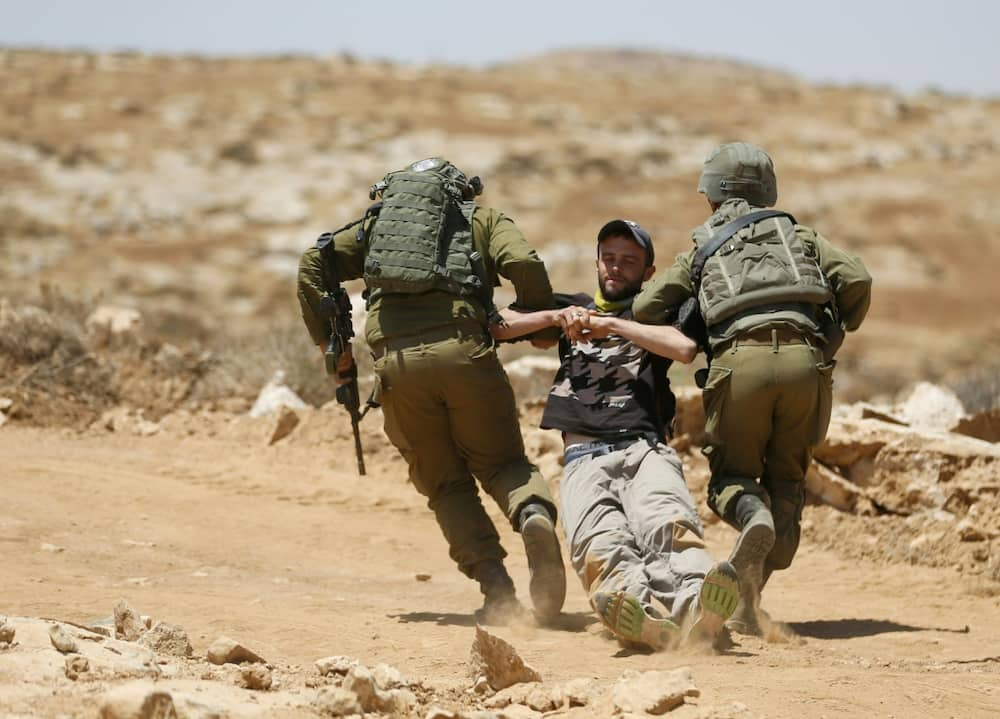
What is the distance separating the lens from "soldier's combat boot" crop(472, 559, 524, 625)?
6.43 meters

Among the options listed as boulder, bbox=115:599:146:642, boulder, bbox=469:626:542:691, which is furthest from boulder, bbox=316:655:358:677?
boulder, bbox=115:599:146:642

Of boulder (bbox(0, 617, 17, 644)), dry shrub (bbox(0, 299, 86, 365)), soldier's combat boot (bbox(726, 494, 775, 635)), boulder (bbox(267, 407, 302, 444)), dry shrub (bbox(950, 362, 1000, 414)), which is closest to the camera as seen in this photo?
boulder (bbox(0, 617, 17, 644))

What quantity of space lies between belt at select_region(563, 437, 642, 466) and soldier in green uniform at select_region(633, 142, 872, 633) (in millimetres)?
376

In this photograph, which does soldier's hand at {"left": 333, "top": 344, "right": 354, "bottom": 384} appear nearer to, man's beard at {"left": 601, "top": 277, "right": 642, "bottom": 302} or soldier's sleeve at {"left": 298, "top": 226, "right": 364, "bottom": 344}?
soldier's sleeve at {"left": 298, "top": 226, "right": 364, "bottom": 344}

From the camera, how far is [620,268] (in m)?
6.45

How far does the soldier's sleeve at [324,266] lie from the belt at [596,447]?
1350 mm

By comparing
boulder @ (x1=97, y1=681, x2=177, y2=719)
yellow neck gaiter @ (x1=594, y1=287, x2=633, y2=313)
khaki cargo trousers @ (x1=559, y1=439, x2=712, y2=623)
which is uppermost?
yellow neck gaiter @ (x1=594, y1=287, x2=633, y2=313)

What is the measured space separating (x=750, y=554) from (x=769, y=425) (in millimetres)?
613

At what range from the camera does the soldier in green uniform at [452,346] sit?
6.21 m

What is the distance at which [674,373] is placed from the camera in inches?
477

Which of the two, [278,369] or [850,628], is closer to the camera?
[850,628]

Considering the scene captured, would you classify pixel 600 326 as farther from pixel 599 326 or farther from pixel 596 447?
pixel 596 447

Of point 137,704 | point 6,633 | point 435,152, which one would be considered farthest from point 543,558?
point 435,152

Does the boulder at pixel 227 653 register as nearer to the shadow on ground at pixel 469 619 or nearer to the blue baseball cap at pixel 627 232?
the shadow on ground at pixel 469 619
